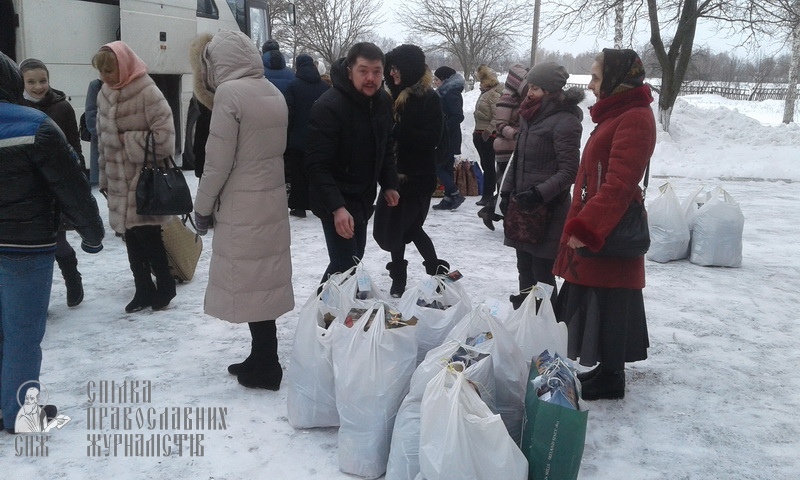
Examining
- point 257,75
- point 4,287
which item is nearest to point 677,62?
point 257,75

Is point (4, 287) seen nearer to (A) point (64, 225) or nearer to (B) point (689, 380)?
(A) point (64, 225)

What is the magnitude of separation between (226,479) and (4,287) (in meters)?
1.22

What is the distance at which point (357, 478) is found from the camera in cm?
267

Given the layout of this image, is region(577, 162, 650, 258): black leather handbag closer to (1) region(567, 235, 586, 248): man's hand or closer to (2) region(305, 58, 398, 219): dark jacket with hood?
(1) region(567, 235, 586, 248): man's hand

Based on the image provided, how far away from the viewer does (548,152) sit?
394cm

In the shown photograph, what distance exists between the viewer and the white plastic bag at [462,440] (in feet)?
7.25

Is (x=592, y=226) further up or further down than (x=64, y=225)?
further up

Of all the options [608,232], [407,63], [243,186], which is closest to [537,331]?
[608,232]

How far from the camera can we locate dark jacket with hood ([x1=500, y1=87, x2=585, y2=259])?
3859mm

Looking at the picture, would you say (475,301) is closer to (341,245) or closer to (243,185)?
(341,245)

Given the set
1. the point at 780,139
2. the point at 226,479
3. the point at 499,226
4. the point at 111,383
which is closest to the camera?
the point at 226,479

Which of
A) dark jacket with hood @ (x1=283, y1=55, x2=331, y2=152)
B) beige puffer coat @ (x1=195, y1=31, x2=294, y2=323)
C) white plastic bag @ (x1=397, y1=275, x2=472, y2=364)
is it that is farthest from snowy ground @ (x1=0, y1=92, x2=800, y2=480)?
dark jacket with hood @ (x1=283, y1=55, x2=331, y2=152)

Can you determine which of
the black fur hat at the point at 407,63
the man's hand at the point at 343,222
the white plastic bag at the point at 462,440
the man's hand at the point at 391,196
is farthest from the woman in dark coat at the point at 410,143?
the white plastic bag at the point at 462,440

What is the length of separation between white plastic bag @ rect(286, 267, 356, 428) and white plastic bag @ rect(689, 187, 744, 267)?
420cm
